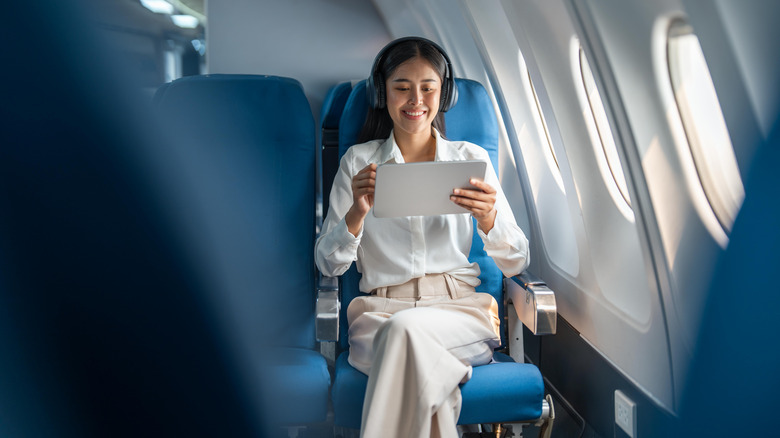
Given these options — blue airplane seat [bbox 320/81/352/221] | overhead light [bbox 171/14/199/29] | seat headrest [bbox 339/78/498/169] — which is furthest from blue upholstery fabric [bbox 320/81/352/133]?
overhead light [bbox 171/14/199/29]

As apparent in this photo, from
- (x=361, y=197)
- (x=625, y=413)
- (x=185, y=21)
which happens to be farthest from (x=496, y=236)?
(x=185, y=21)

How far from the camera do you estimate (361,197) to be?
7.65 ft

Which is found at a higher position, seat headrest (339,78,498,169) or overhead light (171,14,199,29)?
seat headrest (339,78,498,169)

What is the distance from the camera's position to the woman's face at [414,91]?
8.38 ft

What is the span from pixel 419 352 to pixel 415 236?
677 mm

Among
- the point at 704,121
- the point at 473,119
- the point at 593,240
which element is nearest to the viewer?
the point at 704,121

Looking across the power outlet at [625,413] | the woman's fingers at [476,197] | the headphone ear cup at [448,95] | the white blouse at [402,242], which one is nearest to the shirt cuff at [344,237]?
the white blouse at [402,242]

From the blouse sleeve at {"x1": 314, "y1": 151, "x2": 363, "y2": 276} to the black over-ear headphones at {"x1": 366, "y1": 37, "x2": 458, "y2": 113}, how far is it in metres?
0.24

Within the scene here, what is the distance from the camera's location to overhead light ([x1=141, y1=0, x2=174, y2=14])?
13.3 inches

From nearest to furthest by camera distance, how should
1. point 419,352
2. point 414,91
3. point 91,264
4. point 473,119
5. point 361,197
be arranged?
point 91,264 → point 419,352 → point 361,197 → point 414,91 → point 473,119

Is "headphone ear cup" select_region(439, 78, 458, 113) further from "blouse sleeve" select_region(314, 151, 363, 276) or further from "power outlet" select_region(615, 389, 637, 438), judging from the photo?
"power outlet" select_region(615, 389, 637, 438)

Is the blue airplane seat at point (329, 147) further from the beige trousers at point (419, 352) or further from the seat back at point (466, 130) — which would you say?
the beige trousers at point (419, 352)

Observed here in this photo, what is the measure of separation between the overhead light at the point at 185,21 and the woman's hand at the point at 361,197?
1.81 meters

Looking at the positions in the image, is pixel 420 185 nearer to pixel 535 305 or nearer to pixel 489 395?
pixel 535 305
